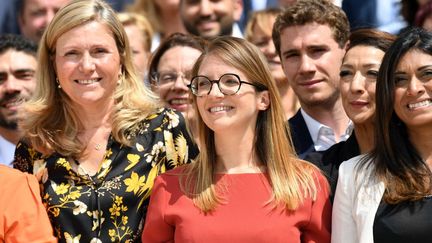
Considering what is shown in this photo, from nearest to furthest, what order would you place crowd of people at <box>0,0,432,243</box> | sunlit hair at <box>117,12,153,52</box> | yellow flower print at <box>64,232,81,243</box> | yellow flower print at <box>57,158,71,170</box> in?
crowd of people at <box>0,0,432,243</box> → yellow flower print at <box>64,232,81,243</box> → yellow flower print at <box>57,158,71,170</box> → sunlit hair at <box>117,12,153,52</box>

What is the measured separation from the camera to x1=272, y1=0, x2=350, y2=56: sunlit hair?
607cm

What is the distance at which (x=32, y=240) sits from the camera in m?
4.78

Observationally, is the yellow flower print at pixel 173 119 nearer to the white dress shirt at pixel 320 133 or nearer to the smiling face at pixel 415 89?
the white dress shirt at pixel 320 133

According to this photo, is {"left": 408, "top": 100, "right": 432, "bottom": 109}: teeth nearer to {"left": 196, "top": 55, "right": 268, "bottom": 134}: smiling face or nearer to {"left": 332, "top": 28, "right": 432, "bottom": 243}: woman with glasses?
{"left": 332, "top": 28, "right": 432, "bottom": 243}: woman with glasses

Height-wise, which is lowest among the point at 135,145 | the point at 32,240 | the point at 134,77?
the point at 32,240

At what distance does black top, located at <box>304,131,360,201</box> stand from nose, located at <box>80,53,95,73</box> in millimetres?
1204

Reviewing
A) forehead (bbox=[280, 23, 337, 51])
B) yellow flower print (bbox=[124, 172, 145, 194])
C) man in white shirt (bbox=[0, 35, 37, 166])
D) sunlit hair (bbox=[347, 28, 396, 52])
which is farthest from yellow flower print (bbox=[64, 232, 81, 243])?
→ man in white shirt (bbox=[0, 35, 37, 166])

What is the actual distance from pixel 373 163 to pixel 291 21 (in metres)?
1.60

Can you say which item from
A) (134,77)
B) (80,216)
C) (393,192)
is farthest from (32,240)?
(393,192)

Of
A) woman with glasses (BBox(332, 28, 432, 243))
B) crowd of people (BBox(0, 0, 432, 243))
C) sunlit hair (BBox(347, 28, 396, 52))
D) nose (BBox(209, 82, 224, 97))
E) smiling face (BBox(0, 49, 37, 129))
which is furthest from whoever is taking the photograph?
smiling face (BBox(0, 49, 37, 129))

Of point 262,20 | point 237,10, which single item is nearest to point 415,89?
point 262,20

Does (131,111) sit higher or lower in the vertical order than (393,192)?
higher

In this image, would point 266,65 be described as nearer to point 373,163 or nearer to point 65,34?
point 373,163

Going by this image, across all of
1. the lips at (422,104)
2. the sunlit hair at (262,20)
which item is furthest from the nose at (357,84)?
the sunlit hair at (262,20)
